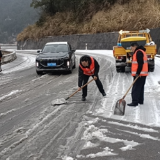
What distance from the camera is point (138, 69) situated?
6.49 m

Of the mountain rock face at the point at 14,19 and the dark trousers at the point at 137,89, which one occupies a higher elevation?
the mountain rock face at the point at 14,19

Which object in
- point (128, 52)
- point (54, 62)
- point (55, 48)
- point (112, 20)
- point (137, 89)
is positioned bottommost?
point (137, 89)

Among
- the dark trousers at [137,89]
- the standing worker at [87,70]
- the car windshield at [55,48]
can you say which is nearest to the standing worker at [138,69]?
the dark trousers at [137,89]

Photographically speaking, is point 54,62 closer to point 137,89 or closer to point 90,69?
point 90,69

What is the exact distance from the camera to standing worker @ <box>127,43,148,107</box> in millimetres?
6445

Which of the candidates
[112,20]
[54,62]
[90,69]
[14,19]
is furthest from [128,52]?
[14,19]

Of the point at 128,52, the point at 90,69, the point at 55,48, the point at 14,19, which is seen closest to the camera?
the point at 90,69

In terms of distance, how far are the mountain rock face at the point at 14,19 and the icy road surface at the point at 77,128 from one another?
12828cm

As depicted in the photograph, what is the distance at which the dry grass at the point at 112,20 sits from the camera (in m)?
31.2

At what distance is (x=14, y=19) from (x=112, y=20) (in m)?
123

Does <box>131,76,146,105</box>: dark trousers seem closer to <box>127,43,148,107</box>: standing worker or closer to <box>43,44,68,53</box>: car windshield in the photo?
<box>127,43,148,107</box>: standing worker

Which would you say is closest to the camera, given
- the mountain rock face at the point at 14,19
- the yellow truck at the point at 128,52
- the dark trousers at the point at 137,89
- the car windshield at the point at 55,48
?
the dark trousers at the point at 137,89

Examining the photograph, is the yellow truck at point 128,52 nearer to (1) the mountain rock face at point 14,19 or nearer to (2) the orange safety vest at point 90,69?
(2) the orange safety vest at point 90,69

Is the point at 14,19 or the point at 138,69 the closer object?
the point at 138,69
